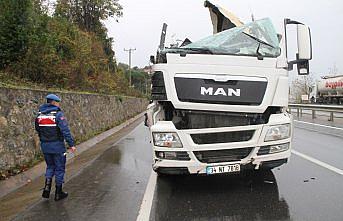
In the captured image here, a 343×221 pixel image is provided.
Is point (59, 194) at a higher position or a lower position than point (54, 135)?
lower

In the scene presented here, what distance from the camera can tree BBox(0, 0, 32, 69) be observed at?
13703 mm

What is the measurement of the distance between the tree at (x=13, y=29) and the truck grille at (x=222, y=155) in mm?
10591

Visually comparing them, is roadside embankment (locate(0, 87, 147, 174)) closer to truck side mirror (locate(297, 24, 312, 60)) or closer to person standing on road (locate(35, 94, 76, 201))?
person standing on road (locate(35, 94, 76, 201))

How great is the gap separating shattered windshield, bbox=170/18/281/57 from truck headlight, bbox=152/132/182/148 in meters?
1.35

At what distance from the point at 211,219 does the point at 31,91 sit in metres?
6.55

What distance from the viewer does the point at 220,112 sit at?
19.0 feet

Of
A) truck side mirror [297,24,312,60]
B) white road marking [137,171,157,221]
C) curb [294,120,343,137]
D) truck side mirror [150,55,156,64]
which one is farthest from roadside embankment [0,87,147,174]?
curb [294,120,343,137]

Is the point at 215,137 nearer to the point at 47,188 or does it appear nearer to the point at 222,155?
the point at 222,155

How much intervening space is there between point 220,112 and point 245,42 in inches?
53.8

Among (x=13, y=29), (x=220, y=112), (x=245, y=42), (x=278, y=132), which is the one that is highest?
(x=13, y=29)

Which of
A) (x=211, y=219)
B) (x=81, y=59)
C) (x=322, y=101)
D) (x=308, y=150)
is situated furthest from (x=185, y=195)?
(x=322, y=101)

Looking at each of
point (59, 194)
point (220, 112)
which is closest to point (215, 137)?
point (220, 112)

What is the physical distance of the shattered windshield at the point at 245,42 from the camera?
6086 millimetres

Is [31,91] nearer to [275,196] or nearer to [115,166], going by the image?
[115,166]
